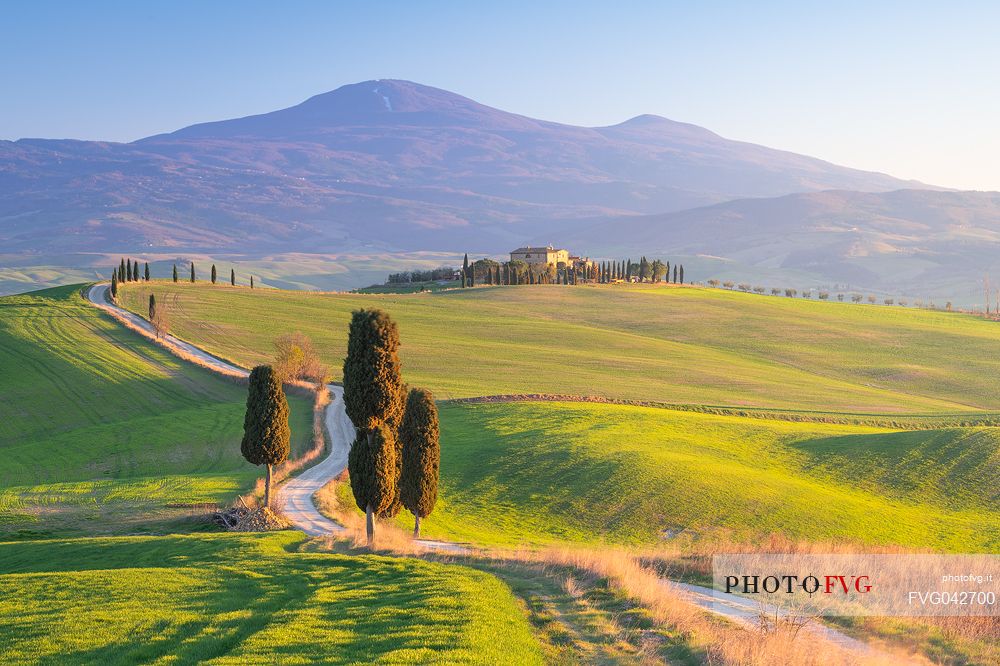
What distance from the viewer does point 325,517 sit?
3725 cm

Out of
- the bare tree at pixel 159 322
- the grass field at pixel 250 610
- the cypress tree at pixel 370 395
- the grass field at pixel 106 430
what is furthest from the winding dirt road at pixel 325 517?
the grass field at pixel 250 610

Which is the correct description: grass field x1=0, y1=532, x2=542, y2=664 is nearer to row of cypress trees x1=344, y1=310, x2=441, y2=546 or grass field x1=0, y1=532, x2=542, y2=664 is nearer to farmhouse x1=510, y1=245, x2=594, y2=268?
row of cypress trees x1=344, y1=310, x2=441, y2=546

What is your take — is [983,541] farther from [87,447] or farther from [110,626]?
[87,447]

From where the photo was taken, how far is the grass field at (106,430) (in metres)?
37.7

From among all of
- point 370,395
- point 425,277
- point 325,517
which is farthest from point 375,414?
point 425,277

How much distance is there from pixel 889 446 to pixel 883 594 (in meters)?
24.5

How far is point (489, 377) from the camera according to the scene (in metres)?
77.8

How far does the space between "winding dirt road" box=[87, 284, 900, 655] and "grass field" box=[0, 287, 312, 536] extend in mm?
1958

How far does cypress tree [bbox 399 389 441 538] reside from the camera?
115 feet

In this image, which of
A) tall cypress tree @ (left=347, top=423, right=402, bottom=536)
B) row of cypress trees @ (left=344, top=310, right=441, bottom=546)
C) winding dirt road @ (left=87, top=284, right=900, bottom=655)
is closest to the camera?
winding dirt road @ (left=87, top=284, right=900, bottom=655)

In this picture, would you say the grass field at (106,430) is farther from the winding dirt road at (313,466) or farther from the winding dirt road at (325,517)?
the winding dirt road at (325,517)
